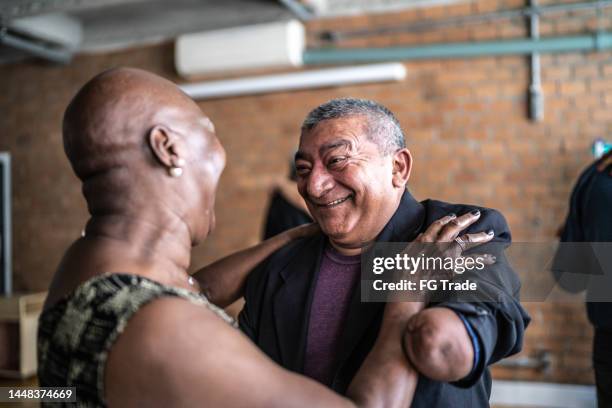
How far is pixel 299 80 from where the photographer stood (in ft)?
15.6

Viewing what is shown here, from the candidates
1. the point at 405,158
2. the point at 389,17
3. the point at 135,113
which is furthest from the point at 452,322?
the point at 389,17

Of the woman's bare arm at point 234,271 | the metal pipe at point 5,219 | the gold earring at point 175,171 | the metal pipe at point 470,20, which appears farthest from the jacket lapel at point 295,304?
the metal pipe at point 5,219

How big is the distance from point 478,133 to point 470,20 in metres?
0.84

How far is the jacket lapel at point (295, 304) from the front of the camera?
1427 millimetres

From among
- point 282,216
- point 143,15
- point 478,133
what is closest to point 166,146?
point 282,216

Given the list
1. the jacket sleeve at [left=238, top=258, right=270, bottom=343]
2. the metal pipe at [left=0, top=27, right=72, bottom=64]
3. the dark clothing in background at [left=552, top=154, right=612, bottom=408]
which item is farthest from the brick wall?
the jacket sleeve at [left=238, top=258, right=270, bottom=343]

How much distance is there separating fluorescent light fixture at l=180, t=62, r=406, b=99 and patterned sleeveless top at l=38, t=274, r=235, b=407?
3.74m

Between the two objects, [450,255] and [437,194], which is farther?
[437,194]

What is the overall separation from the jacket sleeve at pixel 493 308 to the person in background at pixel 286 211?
6.21 ft

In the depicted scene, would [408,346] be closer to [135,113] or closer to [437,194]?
[135,113]

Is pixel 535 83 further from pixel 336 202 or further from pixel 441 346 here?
pixel 441 346

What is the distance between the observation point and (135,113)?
3.59 feet

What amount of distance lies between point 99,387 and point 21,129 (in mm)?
5704

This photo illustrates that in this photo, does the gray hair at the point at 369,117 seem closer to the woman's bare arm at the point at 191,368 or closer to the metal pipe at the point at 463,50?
the woman's bare arm at the point at 191,368
